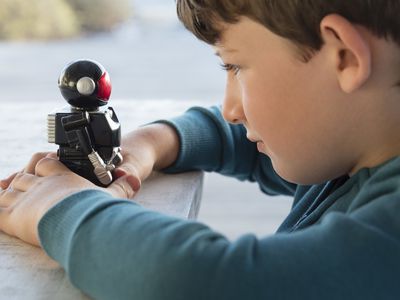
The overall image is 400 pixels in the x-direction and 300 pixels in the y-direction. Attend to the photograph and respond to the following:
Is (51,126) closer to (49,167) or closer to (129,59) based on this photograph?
(49,167)

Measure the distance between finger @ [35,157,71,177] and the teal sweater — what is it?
0.38ft

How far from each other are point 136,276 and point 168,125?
1.56 feet

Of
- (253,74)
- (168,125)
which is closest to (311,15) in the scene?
(253,74)

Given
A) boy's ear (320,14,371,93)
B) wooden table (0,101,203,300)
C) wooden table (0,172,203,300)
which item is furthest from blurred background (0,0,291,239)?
boy's ear (320,14,371,93)

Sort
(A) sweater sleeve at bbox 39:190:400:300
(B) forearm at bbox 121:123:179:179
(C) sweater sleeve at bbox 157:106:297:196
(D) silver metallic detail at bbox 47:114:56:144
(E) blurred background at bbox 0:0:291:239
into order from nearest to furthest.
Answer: (A) sweater sleeve at bbox 39:190:400:300, (D) silver metallic detail at bbox 47:114:56:144, (B) forearm at bbox 121:123:179:179, (C) sweater sleeve at bbox 157:106:297:196, (E) blurred background at bbox 0:0:291:239

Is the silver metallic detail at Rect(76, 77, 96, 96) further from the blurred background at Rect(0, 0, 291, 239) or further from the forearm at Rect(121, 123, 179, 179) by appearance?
the blurred background at Rect(0, 0, 291, 239)

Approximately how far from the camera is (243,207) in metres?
2.23

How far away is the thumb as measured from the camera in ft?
2.52

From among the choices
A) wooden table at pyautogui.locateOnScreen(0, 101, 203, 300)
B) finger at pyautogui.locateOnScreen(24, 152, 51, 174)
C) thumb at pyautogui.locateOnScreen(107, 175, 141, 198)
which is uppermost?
finger at pyautogui.locateOnScreen(24, 152, 51, 174)

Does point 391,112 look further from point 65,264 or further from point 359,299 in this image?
point 65,264

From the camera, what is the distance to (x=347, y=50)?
636 millimetres

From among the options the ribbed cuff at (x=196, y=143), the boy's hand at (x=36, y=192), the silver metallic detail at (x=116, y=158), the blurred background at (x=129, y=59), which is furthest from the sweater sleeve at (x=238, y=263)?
the blurred background at (x=129, y=59)

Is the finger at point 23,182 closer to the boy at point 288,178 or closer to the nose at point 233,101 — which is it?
the boy at point 288,178

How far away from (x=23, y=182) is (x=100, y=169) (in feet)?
0.28
